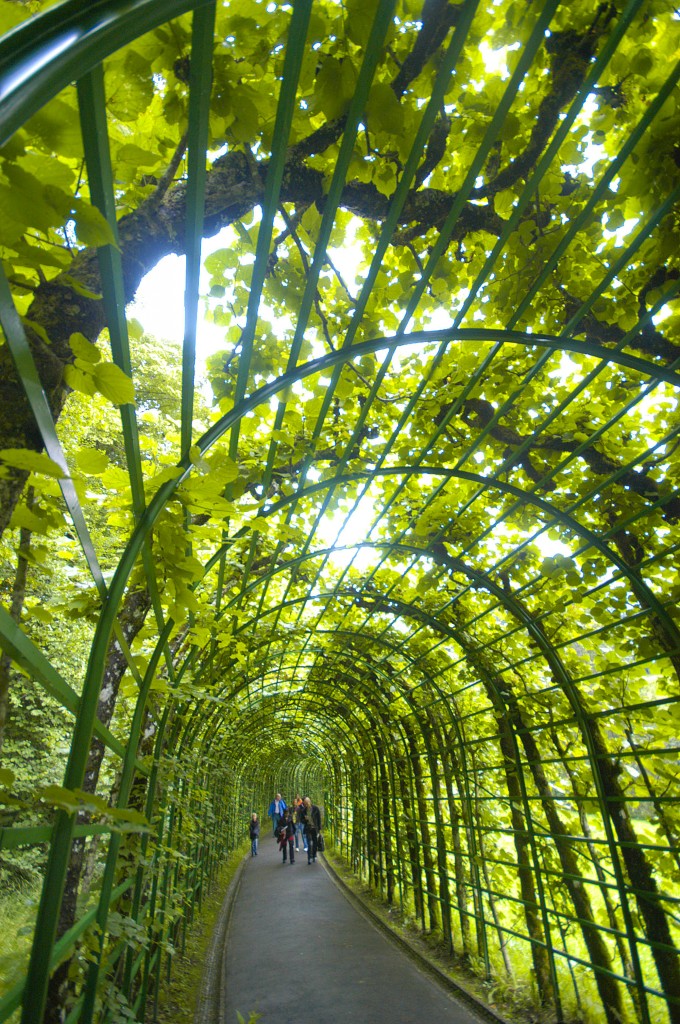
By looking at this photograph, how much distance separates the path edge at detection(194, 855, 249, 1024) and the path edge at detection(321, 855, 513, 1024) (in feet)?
0.73

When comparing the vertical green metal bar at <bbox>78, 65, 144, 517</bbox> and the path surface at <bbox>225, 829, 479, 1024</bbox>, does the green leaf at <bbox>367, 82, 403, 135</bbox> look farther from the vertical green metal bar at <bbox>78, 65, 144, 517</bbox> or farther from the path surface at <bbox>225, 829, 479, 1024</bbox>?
the path surface at <bbox>225, 829, 479, 1024</bbox>

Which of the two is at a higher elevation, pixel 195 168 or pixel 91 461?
pixel 195 168

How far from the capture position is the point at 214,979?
5.25 metres

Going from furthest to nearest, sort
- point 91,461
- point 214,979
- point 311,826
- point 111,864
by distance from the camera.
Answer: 1. point 311,826
2. point 214,979
3. point 111,864
4. point 91,461

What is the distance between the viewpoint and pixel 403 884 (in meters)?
7.63

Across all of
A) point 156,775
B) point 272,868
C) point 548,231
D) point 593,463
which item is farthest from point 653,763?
point 272,868

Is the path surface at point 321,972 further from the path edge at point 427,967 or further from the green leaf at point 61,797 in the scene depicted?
the green leaf at point 61,797

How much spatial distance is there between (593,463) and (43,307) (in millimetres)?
3061

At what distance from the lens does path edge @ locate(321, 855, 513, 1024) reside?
430cm

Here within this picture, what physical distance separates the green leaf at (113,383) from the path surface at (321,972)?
5218 millimetres

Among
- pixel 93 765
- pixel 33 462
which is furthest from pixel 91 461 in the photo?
pixel 93 765

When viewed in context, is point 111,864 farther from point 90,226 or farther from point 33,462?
point 90,226

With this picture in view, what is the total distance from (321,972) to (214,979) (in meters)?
1.01

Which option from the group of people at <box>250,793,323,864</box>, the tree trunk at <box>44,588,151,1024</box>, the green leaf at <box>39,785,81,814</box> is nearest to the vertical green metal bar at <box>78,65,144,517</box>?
the green leaf at <box>39,785,81,814</box>
